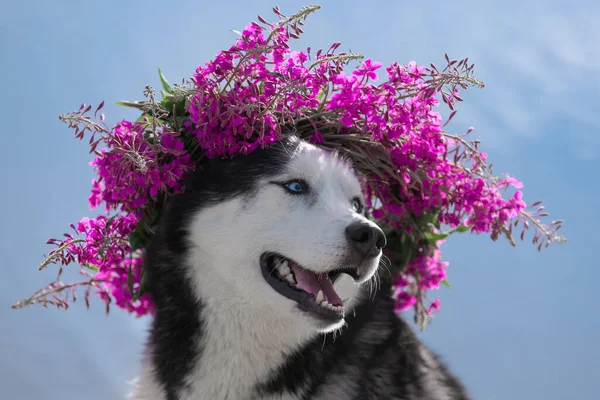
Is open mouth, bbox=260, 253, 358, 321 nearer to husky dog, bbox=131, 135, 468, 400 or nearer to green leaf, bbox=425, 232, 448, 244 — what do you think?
husky dog, bbox=131, 135, 468, 400

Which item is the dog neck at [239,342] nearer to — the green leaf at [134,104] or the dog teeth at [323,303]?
the dog teeth at [323,303]

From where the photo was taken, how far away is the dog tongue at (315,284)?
323 cm

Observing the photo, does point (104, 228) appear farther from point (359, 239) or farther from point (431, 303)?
point (431, 303)

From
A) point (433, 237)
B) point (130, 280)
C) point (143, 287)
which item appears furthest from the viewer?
point (433, 237)

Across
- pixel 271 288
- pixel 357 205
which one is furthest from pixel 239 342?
pixel 357 205

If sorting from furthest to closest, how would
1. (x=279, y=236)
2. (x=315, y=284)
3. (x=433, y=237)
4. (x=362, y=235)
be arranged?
(x=433, y=237), (x=315, y=284), (x=279, y=236), (x=362, y=235)

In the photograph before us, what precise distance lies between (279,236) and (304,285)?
27 centimetres

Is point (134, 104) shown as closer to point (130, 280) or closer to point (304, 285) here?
point (130, 280)

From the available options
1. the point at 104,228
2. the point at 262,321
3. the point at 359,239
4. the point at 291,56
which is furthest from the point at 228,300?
the point at 291,56

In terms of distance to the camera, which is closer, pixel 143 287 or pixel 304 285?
pixel 304 285

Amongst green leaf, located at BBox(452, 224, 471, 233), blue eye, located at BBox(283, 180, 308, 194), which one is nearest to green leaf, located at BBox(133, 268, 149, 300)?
blue eye, located at BBox(283, 180, 308, 194)

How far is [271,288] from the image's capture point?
319cm

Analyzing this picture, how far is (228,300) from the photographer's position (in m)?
3.26

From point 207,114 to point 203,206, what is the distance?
44cm
